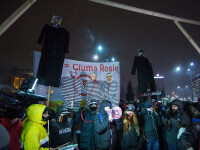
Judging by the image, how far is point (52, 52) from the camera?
4.81 metres

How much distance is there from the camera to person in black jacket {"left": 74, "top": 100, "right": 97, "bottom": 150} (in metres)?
4.15

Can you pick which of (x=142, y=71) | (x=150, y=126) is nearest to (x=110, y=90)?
(x=150, y=126)

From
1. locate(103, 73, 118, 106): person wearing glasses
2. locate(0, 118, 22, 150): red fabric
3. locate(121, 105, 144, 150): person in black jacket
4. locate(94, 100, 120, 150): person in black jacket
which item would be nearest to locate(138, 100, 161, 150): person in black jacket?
locate(121, 105, 144, 150): person in black jacket

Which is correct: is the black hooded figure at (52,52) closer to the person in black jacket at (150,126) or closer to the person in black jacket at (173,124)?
the person in black jacket at (150,126)

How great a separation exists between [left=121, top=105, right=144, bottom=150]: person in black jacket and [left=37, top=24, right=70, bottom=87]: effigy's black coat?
264cm

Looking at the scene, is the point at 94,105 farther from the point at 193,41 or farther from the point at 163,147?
the point at 163,147

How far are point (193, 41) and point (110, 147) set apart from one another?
3.20 metres

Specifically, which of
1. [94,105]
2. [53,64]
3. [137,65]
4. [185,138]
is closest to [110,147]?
[94,105]

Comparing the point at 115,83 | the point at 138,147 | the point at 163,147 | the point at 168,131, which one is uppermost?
the point at 115,83

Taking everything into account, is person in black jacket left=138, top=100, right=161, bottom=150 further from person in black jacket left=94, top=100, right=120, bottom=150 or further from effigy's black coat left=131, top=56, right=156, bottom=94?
effigy's black coat left=131, top=56, right=156, bottom=94

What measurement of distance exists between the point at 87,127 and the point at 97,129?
0.95m

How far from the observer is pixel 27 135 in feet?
7.50

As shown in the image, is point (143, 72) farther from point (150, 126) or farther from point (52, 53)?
point (52, 53)

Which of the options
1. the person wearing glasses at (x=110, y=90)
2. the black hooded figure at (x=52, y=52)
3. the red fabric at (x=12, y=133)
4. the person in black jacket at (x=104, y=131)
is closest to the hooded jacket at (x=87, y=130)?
the person in black jacket at (x=104, y=131)
